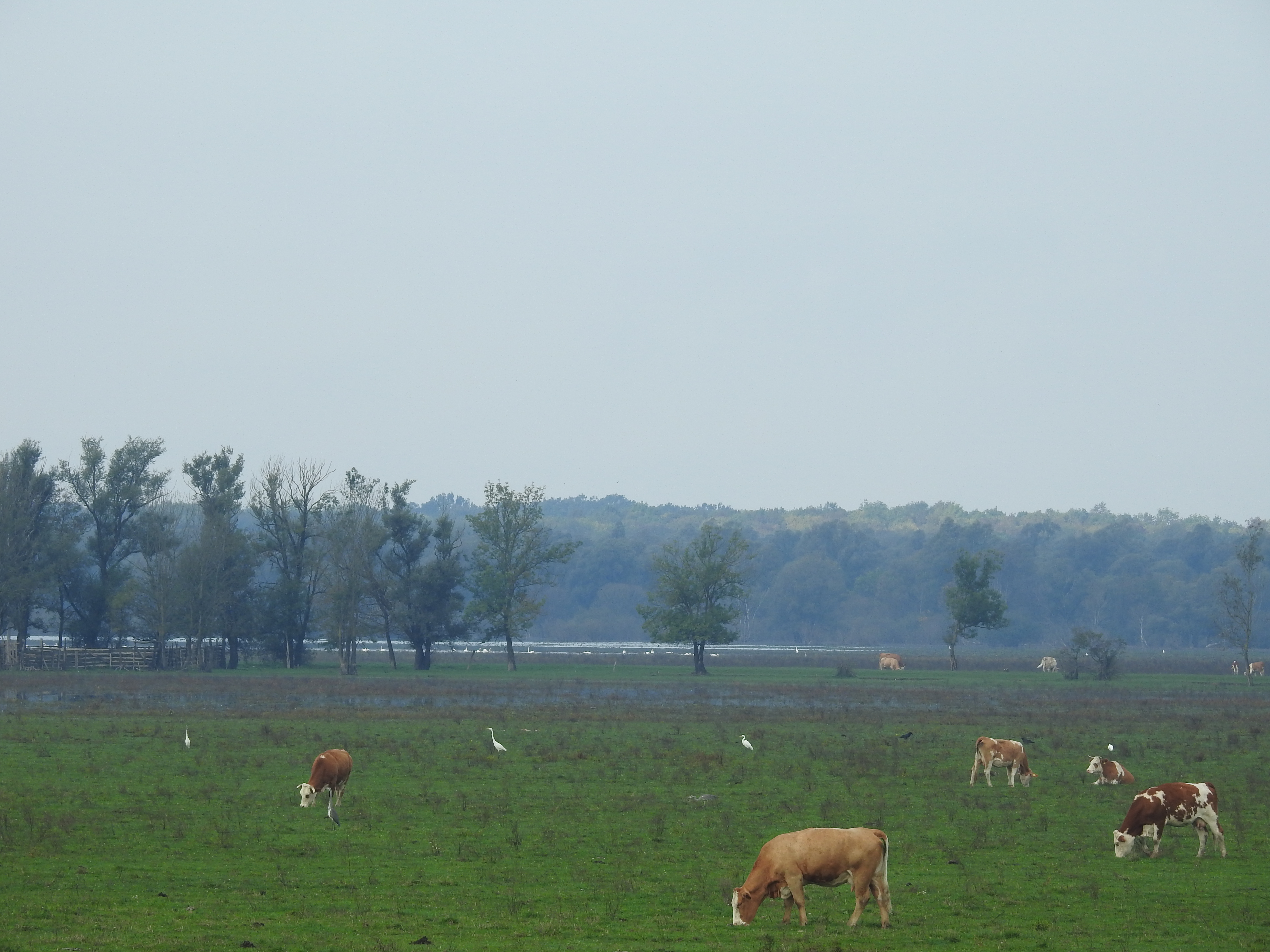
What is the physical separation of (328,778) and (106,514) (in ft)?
243

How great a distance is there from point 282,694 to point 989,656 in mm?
82108

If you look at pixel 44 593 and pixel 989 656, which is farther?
pixel 989 656

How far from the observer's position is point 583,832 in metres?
19.3

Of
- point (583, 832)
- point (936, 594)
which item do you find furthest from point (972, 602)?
point (936, 594)

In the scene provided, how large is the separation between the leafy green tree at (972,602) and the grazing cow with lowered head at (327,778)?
2585 inches

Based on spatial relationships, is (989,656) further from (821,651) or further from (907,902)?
(907,902)

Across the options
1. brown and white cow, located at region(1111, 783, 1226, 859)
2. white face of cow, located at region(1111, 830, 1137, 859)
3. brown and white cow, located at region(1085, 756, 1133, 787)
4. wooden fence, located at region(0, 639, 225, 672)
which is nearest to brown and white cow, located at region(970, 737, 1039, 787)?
brown and white cow, located at region(1085, 756, 1133, 787)

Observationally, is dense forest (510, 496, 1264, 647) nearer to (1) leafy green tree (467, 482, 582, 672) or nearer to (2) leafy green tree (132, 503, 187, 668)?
(1) leafy green tree (467, 482, 582, 672)

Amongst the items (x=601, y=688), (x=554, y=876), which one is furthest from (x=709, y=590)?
(x=554, y=876)

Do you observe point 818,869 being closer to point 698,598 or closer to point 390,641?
point 698,598

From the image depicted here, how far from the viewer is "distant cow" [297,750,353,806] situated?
21.0m

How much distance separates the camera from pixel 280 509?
292ft

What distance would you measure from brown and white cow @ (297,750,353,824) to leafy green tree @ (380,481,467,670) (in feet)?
202

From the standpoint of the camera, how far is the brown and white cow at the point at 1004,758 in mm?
25375
